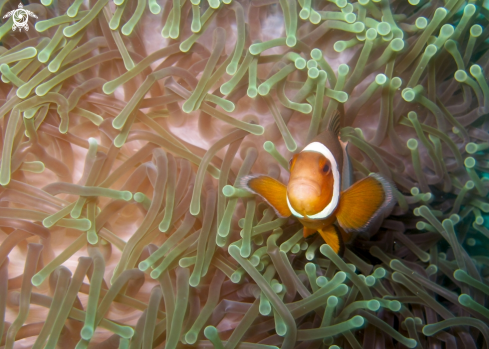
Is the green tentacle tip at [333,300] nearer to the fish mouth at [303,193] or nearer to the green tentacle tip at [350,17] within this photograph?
the fish mouth at [303,193]

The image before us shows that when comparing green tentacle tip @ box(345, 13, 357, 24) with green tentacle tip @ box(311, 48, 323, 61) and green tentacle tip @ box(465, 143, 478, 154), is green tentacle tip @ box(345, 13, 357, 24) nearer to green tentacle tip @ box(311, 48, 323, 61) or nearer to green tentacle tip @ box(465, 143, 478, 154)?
green tentacle tip @ box(311, 48, 323, 61)

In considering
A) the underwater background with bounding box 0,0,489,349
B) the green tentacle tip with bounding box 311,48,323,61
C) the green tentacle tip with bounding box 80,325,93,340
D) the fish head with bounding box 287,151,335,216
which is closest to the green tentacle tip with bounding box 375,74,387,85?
the underwater background with bounding box 0,0,489,349

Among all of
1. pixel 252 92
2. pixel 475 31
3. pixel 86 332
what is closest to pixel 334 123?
pixel 252 92

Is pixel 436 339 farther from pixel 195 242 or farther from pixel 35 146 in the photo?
pixel 35 146

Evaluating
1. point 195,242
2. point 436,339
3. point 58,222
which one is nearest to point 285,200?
point 195,242

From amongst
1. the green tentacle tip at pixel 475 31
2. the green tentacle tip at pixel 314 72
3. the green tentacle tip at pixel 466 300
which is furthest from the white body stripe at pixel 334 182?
the green tentacle tip at pixel 475 31

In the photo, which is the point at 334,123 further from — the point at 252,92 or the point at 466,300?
the point at 466,300
